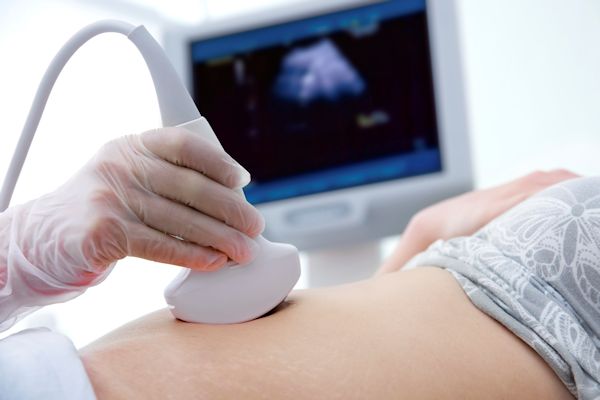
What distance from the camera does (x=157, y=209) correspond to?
0.69 metres

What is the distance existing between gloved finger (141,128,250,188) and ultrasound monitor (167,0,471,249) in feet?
3.09

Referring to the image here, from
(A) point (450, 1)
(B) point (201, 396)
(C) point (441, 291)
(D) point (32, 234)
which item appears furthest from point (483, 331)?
(A) point (450, 1)

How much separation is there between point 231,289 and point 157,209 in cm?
11

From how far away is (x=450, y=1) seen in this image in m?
1.62

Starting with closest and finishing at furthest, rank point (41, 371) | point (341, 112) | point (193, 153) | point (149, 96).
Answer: point (41, 371) → point (193, 153) → point (341, 112) → point (149, 96)

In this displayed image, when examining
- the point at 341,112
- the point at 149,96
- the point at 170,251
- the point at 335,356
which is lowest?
the point at 335,356

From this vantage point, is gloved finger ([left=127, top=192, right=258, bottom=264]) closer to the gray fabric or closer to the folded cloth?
the folded cloth

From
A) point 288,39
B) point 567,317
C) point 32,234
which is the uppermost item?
point 288,39

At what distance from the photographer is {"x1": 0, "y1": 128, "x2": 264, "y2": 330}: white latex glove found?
674mm

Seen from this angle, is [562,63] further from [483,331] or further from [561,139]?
[483,331]

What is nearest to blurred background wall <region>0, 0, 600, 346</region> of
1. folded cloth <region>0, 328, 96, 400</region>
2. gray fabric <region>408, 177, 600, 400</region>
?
gray fabric <region>408, 177, 600, 400</region>

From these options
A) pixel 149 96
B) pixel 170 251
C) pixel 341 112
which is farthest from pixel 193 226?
pixel 149 96

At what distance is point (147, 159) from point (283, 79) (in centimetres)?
109

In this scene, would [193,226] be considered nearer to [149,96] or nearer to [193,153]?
[193,153]
